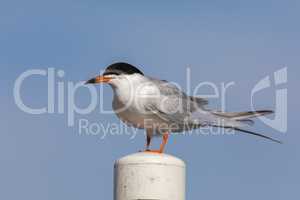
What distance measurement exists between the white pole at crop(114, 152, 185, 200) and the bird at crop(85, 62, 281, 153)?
1706 millimetres

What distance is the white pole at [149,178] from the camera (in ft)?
25.1

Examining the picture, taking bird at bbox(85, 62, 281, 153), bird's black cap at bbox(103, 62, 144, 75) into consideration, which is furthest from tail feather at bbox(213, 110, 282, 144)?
bird's black cap at bbox(103, 62, 144, 75)

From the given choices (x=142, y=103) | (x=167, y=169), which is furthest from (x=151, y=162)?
(x=142, y=103)

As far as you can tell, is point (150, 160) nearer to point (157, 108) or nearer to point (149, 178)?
point (149, 178)

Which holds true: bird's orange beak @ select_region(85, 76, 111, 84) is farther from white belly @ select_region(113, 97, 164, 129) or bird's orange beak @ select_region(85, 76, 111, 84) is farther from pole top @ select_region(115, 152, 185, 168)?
pole top @ select_region(115, 152, 185, 168)

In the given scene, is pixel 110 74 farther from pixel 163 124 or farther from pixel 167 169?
pixel 167 169

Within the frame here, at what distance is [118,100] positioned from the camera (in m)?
9.77

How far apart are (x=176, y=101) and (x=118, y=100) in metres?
1.03

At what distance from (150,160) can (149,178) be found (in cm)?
19

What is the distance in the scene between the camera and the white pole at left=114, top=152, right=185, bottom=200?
25.1ft

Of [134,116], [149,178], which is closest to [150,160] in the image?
[149,178]

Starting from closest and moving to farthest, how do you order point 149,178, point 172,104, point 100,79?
1. point 149,178
2. point 100,79
3. point 172,104

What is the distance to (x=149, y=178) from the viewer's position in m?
7.65

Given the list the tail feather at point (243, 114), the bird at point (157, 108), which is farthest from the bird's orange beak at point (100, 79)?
the tail feather at point (243, 114)
